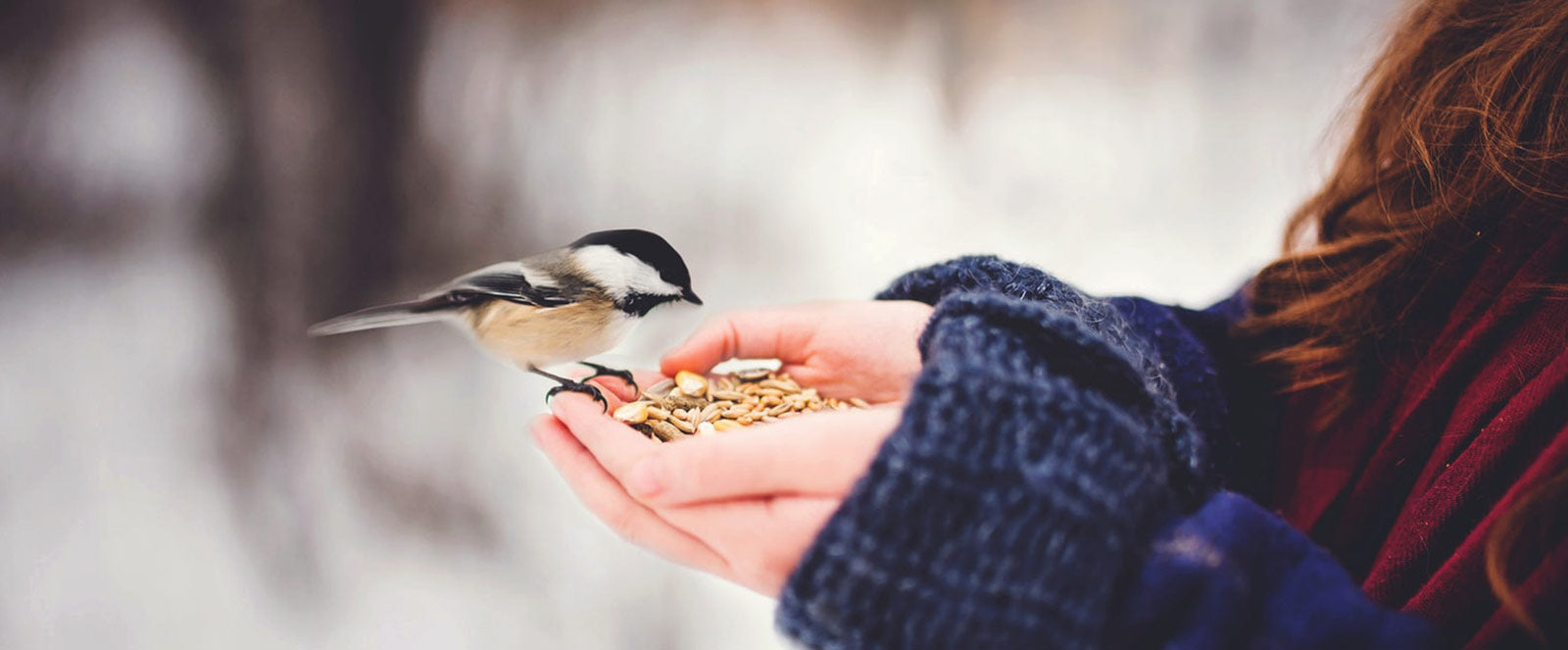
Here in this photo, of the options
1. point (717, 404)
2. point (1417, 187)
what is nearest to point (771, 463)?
point (717, 404)

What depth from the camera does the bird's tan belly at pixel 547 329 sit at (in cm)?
63

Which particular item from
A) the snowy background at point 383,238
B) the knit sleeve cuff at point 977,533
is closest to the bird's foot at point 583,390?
the snowy background at point 383,238

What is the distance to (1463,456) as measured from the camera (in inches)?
23.6

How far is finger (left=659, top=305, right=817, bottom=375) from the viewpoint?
821mm

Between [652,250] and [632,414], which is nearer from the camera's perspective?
[652,250]

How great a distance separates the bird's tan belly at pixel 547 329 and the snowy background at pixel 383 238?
16 cm

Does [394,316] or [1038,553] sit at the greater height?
[394,316]

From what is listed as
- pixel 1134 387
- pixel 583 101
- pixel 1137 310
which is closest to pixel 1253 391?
pixel 1137 310

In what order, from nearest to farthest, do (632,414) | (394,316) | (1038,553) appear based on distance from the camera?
(1038,553)
(394,316)
(632,414)

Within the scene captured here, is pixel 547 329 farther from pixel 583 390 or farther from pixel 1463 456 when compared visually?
pixel 1463 456

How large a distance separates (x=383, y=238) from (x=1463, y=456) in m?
0.94

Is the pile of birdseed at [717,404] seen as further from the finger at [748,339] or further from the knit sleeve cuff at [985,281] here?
the knit sleeve cuff at [985,281]

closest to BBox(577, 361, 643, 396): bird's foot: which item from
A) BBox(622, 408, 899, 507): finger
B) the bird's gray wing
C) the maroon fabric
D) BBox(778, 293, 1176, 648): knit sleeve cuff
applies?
the bird's gray wing

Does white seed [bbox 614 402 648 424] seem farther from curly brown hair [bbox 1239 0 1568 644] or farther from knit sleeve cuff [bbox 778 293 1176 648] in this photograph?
curly brown hair [bbox 1239 0 1568 644]
